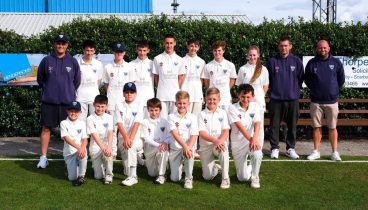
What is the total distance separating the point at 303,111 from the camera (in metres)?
9.52

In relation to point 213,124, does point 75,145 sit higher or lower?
lower

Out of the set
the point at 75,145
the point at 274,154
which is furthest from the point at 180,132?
the point at 274,154

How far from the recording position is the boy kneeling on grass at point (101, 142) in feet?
19.5

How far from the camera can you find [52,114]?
22.4ft

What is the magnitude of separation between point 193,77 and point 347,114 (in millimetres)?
4259

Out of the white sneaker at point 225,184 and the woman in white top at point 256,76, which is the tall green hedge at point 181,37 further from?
the white sneaker at point 225,184

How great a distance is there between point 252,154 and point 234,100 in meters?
3.63

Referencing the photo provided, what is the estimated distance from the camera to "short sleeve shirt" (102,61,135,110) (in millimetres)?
7184

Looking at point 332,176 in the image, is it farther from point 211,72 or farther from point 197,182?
point 211,72

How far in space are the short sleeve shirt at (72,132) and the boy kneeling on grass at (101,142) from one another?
129mm

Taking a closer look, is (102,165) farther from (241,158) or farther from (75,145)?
(241,158)

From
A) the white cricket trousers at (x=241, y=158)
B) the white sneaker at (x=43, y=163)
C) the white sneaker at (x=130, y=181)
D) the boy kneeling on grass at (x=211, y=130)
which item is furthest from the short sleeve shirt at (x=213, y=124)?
the white sneaker at (x=43, y=163)

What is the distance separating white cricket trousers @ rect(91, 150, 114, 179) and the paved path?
2207 mm

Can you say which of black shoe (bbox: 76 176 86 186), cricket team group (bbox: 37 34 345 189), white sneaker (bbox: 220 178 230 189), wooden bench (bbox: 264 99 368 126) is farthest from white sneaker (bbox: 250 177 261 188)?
wooden bench (bbox: 264 99 368 126)
